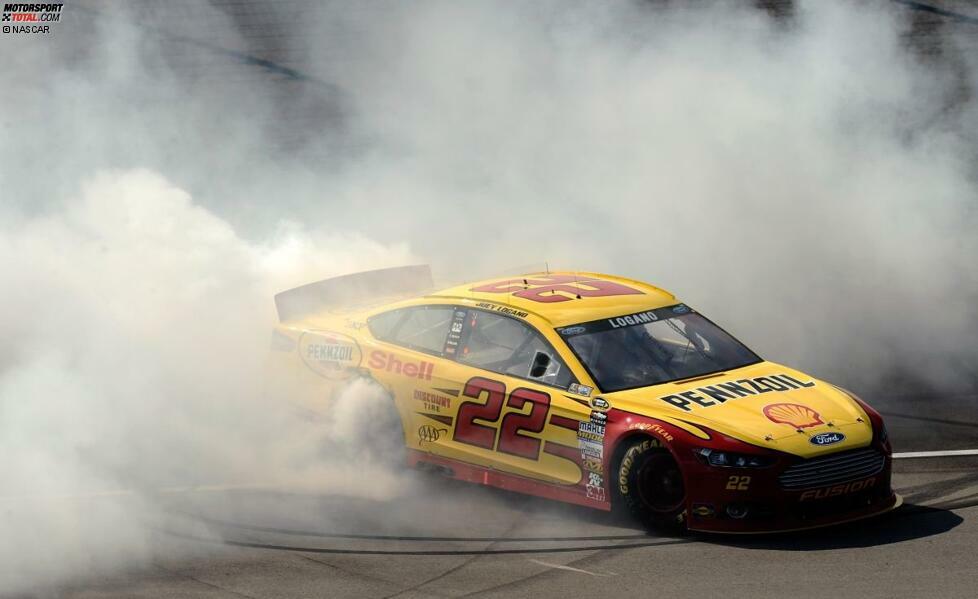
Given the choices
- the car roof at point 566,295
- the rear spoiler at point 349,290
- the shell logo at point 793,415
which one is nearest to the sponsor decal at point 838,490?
the shell logo at point 793,415

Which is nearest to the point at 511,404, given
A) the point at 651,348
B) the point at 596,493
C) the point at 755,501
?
the point at 596,493

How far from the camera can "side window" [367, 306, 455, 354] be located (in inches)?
328

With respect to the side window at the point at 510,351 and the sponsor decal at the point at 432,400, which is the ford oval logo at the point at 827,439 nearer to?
the side window at the point at 510,351

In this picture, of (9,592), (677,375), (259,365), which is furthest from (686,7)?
(9,592)

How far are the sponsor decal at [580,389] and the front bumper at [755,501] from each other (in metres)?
0.81

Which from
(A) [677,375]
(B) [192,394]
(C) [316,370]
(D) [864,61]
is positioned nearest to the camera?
(A) [677,375]

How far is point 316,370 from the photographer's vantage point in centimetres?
878

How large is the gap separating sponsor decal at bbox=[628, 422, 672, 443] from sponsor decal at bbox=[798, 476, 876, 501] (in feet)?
2.31

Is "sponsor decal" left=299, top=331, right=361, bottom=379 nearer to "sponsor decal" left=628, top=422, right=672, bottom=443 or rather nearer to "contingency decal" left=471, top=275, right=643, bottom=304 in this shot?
Answer: "contingency decal" left=471, top=275, right=643, bottom=304

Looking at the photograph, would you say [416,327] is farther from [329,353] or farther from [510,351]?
[510,351]

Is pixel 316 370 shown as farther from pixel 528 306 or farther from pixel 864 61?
pixel 864 61

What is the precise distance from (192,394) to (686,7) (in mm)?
8391

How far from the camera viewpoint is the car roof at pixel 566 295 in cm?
809

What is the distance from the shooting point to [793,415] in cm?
708
